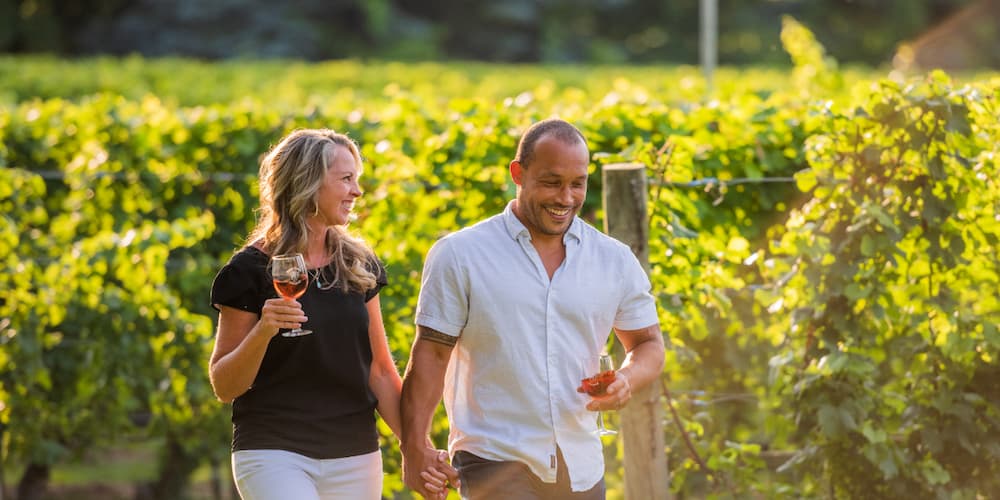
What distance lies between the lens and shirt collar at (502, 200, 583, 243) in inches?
155

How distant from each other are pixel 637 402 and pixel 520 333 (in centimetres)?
124

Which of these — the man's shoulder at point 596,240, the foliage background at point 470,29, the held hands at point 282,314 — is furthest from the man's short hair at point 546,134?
the foliage background at point 470,29

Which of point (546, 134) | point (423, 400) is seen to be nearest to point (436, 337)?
point (423, 400)

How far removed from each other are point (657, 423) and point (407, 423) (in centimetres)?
125

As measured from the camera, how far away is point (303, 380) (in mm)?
4086

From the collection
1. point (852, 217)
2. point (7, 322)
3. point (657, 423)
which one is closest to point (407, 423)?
point (657, 423)

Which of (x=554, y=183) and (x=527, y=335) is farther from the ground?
(x=554, y=183)

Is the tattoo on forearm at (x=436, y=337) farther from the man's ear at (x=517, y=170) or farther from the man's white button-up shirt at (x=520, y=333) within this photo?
the man's ear at (x=517, y=170)

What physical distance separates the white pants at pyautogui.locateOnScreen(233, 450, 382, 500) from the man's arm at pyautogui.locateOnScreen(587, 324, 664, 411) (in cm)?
70

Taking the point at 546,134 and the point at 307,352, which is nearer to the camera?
the point at 546,134

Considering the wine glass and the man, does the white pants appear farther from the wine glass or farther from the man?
the wine glass

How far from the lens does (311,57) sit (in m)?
→ 39.2

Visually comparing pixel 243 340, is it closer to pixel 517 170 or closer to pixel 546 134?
pixel 517 170

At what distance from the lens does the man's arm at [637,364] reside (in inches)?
152
